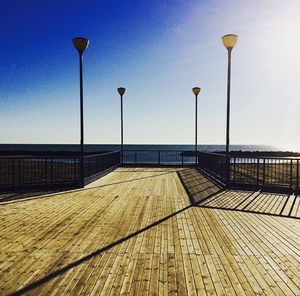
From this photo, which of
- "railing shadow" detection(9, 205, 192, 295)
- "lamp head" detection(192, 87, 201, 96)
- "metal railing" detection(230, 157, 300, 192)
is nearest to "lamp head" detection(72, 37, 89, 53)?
"metal railing" detection(230, 157, 300, 192)

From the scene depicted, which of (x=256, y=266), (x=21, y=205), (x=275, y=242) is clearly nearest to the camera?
(x=256, y=266)

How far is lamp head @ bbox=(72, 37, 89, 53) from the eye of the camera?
10.4 m

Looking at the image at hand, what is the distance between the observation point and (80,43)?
34.5 ft

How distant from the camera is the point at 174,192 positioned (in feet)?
33.6

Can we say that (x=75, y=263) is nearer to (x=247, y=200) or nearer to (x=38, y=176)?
(x=247, y=200)

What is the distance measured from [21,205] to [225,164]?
24.8ft

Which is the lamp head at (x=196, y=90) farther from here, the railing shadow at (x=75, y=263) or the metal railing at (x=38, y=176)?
the railing shadow at (x=75, y=263)

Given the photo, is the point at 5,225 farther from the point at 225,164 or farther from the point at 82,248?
the point at 225,164

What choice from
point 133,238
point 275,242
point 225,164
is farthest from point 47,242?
point 225,164

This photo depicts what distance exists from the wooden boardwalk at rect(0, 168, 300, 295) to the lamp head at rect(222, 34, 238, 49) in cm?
635

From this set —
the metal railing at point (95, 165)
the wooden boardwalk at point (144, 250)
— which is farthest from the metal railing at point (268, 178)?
the metal railing at point (95, 165)

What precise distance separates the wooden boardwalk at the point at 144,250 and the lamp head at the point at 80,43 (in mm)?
5896

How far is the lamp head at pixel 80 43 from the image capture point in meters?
10.4

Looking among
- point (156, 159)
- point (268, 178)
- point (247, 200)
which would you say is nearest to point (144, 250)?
point (247, 200)
